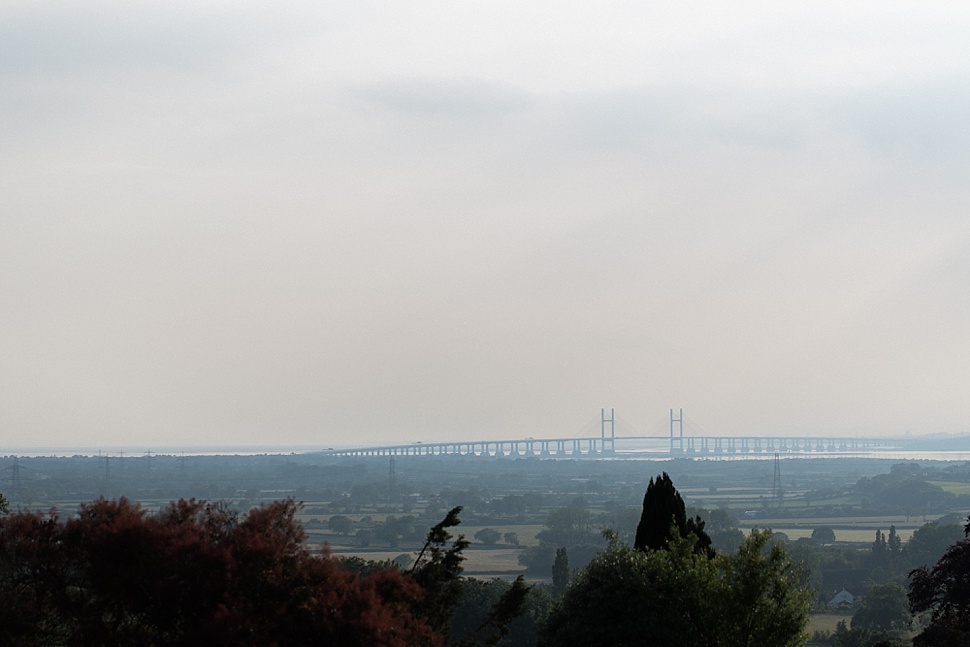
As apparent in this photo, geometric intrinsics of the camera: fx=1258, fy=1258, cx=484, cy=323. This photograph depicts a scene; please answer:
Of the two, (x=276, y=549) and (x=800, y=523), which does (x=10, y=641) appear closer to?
(x=276, y=549)

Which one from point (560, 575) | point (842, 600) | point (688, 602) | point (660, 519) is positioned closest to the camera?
point (688, 602)

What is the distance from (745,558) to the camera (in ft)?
64.3

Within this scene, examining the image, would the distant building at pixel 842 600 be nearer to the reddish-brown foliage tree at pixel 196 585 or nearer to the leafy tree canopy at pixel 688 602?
the leafy tree canopy at pixel 688 602

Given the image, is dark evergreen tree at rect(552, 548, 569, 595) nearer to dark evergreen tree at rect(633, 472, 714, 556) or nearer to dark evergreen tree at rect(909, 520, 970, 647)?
dark evergreen tree at rect(909, 520, 970, 647)

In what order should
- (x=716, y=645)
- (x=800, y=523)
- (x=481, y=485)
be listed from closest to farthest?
(x=716, y=645), (x=800, y=523), (x=481, y=485)

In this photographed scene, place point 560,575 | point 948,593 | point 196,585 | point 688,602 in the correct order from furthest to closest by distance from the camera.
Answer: point 560,575, point 948,593, point 688,602, point 196,585

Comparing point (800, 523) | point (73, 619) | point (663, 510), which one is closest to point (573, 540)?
point (800, 523)

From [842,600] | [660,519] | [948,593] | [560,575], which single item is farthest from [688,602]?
[842,600]

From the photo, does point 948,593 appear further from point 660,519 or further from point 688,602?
point 688,602

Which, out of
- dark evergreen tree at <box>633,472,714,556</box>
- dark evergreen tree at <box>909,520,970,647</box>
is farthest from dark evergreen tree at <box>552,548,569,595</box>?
dark evergreen tree at <box>633,472,714,556</box>

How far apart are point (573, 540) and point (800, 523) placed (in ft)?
84.4

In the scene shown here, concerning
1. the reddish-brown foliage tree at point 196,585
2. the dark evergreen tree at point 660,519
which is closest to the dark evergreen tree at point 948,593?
the dark evergreen tree at point 660,519

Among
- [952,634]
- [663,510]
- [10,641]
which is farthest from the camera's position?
[663,510]

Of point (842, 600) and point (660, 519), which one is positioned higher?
point (660, 519)
